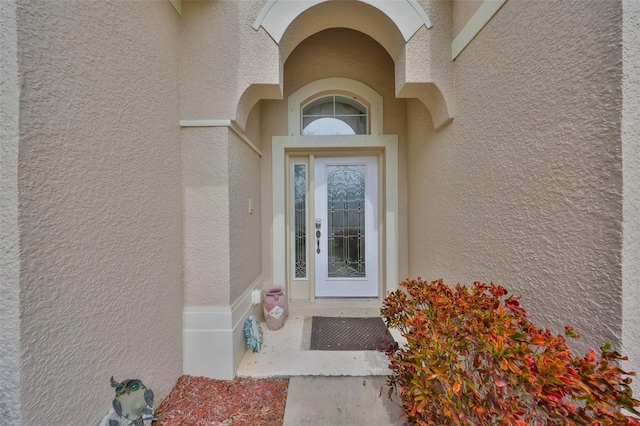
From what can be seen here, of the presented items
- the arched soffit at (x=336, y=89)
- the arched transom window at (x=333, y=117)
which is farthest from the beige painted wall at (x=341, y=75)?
the arched transom window at (x=333, y=117)

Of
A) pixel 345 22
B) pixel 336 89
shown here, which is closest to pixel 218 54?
pixel 345 22

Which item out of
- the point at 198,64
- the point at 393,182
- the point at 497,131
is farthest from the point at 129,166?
the point at 393,182

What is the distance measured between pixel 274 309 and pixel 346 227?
163 cm

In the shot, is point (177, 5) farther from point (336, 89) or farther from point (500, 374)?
point (500, 374)

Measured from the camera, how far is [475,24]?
6.56ft

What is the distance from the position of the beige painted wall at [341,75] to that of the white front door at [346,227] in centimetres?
49

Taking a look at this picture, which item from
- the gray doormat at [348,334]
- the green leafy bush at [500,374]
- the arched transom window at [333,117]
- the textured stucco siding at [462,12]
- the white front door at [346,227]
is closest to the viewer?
the green leafy bush at [500,374]

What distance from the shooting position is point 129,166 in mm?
1702

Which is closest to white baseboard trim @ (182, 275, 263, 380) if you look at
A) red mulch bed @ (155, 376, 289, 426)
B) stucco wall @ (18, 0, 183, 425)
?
red mulch bed @ (155, 376, 289, 426)

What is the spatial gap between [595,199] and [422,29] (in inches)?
83.3

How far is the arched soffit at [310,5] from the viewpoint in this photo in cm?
233

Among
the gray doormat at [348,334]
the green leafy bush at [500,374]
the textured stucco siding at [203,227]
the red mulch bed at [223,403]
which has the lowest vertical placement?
the red mulch bed at [223,403]

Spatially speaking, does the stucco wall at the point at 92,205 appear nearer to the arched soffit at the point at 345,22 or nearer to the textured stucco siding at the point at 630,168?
the arched soffit at the point at 345,22

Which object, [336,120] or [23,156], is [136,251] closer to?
[23,156]
